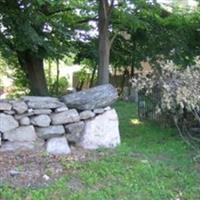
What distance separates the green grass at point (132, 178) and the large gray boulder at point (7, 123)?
40.8 inches

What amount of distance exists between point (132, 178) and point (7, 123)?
1770mm

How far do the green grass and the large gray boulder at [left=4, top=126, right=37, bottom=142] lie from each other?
866 millimetres

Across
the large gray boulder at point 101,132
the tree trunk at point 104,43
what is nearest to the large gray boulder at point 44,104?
the large gray boulder at point 101,132

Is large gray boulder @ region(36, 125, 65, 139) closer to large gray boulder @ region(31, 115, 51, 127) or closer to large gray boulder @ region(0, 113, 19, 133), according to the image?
large gray boulder @ region(31, 115, 51, 127)

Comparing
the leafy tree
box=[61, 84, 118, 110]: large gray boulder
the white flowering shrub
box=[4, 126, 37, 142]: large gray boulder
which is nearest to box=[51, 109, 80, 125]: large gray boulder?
box=[61, 84, 118, 110]: large gray boulder

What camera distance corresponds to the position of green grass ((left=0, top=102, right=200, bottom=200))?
4.09 meters

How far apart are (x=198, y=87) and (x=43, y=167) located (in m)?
2.01

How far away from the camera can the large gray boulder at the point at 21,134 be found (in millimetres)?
5309

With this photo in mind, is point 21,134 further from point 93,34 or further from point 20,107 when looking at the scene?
point 93,34

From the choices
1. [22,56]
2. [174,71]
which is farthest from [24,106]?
[22,56]

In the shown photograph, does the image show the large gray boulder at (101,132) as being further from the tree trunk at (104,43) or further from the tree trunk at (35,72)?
the tree trunk at (35,72)

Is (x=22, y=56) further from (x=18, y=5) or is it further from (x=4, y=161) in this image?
(x=4, y=161)

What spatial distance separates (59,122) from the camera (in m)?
5.54

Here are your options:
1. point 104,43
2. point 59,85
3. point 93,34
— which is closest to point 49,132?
point 104,43
